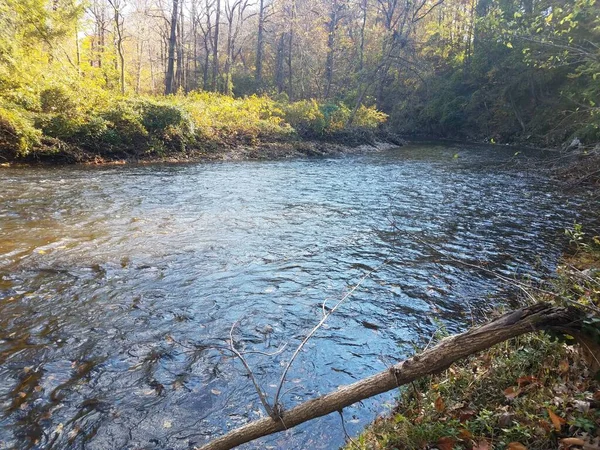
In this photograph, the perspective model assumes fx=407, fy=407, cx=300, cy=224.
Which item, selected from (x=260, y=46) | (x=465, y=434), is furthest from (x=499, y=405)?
(x=260, y=46)

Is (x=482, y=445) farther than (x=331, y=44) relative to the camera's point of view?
No

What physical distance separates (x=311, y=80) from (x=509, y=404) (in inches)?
1646

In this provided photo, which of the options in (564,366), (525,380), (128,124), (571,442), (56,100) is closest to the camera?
(571,442)

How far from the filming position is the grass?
2469 millimetres

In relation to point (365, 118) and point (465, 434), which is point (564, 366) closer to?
point (465, 434)

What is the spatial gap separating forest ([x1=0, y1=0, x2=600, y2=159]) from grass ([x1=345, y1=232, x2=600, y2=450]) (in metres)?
5.59

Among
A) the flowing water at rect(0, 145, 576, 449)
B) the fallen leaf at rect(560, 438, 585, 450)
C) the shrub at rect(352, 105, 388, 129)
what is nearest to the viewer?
the fallen leaf at rect(560, 438, 585, 450)

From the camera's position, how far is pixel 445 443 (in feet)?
8.65

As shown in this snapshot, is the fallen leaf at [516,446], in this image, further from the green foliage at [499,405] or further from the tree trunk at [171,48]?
the tree trunk at [171,48]

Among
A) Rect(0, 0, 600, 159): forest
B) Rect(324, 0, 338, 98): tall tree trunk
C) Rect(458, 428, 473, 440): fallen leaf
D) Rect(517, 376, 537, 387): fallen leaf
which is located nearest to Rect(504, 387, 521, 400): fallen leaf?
Rect(517, 376, 537, 387): fallen leaf

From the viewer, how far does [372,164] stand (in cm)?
1983

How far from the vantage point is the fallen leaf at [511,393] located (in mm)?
2996

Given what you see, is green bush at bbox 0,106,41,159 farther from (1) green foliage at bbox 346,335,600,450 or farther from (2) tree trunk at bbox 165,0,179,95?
(1) green foliage at bbox 346,335,600,450

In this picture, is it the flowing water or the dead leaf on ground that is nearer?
the dead leaf on ground
